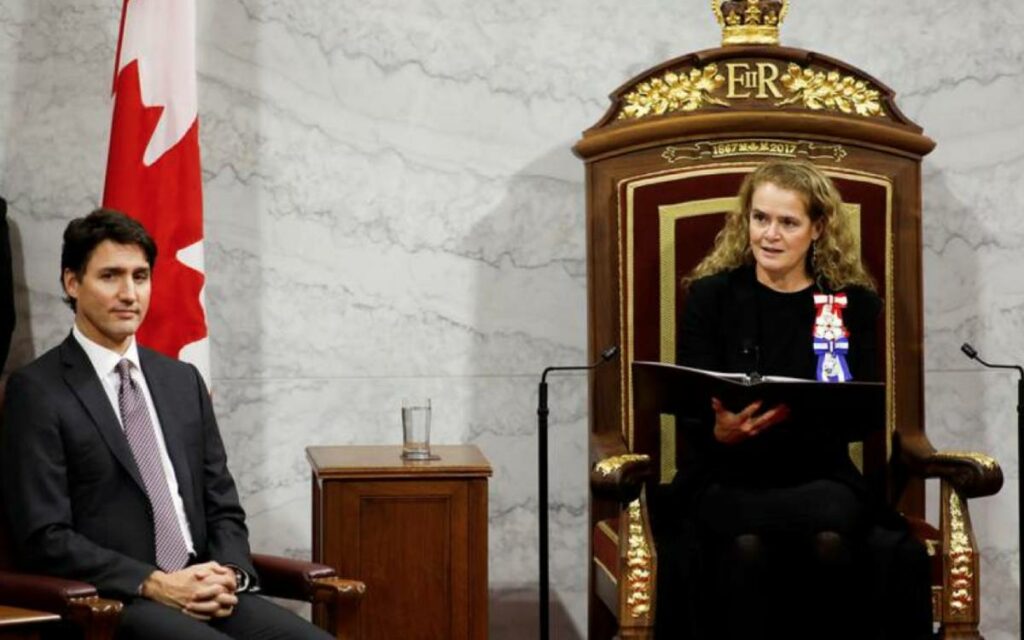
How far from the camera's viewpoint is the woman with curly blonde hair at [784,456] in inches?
163

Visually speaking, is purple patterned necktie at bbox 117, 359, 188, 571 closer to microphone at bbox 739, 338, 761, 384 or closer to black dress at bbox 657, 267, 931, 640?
black dress at bbox 657, 267, 931, 640

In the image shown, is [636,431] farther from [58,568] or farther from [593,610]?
[58,568]

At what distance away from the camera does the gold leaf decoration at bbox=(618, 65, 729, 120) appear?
4.89 metres

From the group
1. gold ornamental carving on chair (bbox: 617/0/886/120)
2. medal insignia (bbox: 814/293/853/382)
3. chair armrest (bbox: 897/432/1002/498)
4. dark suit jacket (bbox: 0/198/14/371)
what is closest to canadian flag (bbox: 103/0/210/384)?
dark suit jacket (bbox: 0/198/14/371)

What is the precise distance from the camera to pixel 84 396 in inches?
144

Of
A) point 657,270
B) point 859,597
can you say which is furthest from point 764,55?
point 859,597

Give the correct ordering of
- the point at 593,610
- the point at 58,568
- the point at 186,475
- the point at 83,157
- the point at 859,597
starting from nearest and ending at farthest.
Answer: the point at 58,568, the point at 186,475, the point at 859,597, the point at 593,610, the point at 83,157

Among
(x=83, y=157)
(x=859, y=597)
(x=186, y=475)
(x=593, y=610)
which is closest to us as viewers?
(x=186, y=475)

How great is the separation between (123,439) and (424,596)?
1109 mm

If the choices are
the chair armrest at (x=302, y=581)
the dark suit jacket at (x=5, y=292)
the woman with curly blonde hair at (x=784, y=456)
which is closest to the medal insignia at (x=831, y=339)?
the woman with curly blonde hair at (x=784, y=456)

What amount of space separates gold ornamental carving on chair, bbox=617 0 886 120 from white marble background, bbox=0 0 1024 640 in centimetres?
53

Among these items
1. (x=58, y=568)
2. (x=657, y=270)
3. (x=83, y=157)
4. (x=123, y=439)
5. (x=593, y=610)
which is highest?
(x=83, y=157)

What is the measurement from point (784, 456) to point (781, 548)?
0.27 m

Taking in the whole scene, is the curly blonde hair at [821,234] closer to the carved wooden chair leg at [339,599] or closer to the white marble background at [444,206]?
the white marble background at [444,206]
